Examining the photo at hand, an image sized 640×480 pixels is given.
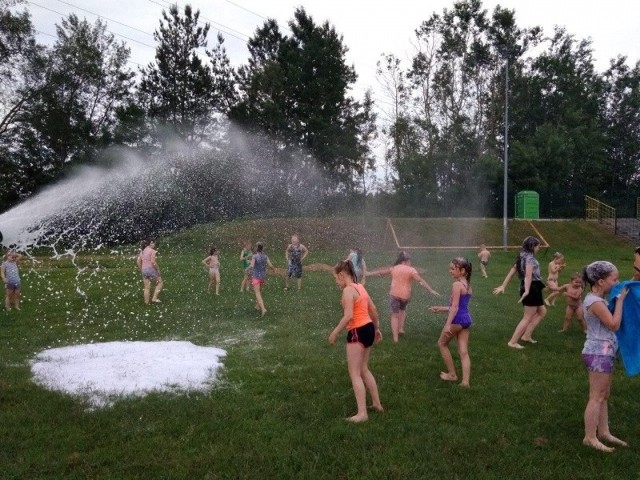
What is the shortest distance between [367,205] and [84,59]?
85.9ft

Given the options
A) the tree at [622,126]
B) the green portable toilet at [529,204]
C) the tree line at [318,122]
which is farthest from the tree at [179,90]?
the tree at [622,126]

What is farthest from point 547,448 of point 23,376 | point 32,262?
point 32,262

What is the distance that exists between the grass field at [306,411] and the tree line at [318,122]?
2886cm

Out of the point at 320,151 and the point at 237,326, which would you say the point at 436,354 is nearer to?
the point at 237,326

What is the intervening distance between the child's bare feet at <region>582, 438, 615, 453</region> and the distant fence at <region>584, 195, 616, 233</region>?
35958 millimetres

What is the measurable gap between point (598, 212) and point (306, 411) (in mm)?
39018

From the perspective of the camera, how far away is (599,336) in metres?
5.11

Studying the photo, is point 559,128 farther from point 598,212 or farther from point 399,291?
point 399,291

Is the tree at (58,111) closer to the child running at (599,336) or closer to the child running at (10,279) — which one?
the child running at (10,279)

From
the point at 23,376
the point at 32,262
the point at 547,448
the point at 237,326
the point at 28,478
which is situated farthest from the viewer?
the point at 32,262

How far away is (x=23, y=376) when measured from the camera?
24.3ft

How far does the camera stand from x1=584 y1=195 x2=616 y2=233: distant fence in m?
37.6

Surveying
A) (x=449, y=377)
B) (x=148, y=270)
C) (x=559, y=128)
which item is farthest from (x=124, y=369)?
Answer: (x=559, y=128)

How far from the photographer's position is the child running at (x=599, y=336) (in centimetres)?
500
